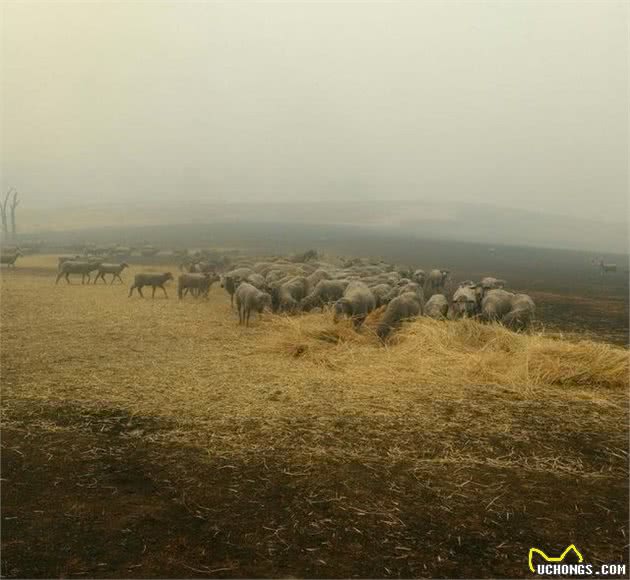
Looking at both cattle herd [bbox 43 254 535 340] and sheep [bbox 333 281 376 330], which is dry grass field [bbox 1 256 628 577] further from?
sheep [bbox 333 281 376 330]

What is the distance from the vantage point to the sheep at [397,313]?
12.8m

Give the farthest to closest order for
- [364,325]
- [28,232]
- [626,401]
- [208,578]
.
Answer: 1. [28,232]
2. [364,325]
3. [626,401]
4. [208,578]

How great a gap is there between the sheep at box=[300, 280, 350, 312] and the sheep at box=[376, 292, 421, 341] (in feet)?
11.7

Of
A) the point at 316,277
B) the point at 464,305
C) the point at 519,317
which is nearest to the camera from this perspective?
the point at 519,317

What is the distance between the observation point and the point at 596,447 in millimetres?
6676

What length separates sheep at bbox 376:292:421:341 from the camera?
12814mm

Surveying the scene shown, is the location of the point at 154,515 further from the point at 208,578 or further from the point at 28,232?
the point at 28,232

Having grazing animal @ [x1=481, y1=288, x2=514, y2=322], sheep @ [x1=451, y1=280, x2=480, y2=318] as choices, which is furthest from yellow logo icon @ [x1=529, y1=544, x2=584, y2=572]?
grazing animal @ [x1=481, y1=288, x2=514, y2=322]

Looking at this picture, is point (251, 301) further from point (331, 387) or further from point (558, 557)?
point (558, 557)

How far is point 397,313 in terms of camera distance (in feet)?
43.9

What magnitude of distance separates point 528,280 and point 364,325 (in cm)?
3113

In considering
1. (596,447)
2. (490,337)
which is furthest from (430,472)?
(490,337)

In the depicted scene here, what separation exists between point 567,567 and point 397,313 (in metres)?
9.35

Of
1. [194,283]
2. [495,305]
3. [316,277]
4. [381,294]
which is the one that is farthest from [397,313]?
[194,283]
